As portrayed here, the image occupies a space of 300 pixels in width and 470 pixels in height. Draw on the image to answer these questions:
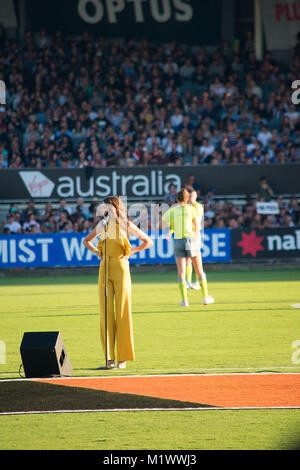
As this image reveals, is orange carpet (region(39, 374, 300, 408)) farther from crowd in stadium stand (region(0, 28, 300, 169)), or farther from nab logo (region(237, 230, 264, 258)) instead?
crowd in stadium stand (region(0, 28, 300, 169))

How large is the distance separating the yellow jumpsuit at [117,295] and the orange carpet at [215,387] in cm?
54

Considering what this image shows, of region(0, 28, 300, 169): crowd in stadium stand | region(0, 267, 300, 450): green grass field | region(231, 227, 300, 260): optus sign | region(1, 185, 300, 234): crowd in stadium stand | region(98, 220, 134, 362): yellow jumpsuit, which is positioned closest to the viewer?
region(0, 267, 300, 450): green grass field

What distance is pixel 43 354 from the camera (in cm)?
857

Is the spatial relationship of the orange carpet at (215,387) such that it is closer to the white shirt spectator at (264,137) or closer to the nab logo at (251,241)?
the nab logo at (251,241)

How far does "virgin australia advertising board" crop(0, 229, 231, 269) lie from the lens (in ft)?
79.7

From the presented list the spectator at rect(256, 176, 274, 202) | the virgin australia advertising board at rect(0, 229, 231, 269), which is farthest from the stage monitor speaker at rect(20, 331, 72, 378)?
the spectator at rect(256, 176, 274, 202)

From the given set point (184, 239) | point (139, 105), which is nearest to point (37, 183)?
point (139, 105)

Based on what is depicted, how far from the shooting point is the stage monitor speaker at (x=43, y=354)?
27.9ft

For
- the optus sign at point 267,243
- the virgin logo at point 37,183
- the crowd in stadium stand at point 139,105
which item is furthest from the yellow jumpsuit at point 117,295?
the crowd in stadium stand at point 139,105

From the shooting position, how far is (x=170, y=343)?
11.2 metres

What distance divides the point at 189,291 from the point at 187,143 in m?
8.62

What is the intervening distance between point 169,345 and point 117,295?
220cm

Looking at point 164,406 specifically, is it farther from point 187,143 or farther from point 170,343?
point 187,143

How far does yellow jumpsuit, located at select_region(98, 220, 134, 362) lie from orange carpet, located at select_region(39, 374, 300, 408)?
0.54 m
